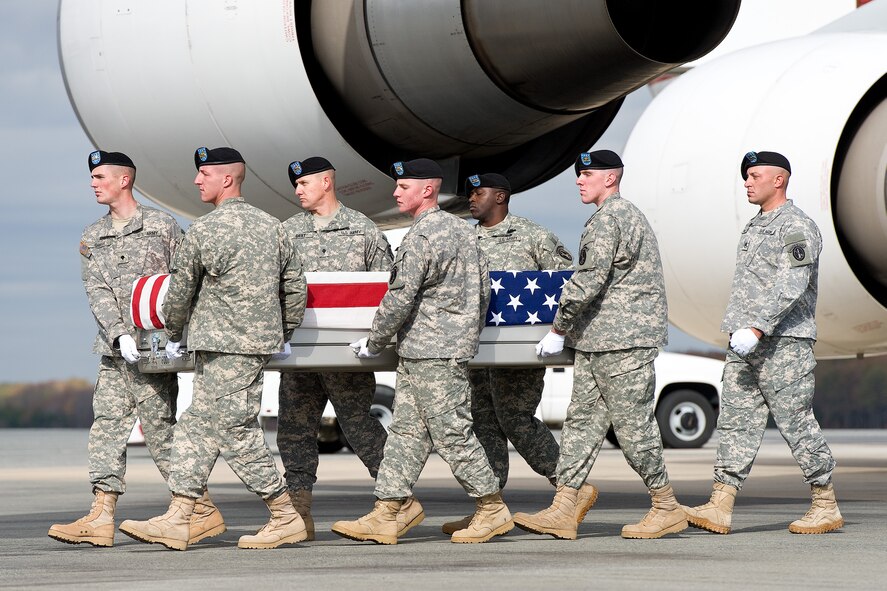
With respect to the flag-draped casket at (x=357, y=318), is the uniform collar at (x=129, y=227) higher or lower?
higher

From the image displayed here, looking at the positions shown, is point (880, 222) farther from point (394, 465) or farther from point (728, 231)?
point (394, 465)

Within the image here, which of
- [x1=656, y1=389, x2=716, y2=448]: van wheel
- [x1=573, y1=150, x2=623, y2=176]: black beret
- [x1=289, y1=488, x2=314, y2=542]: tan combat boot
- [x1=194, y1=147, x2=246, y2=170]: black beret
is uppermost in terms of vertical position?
[x1=573, y1=150, x2=623, y2=176]: black beret

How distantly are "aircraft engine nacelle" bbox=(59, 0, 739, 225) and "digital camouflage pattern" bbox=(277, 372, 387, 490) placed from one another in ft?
3.24

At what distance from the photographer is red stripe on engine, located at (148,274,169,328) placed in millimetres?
6646

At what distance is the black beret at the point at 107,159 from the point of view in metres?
7.02

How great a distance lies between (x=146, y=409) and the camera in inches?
274

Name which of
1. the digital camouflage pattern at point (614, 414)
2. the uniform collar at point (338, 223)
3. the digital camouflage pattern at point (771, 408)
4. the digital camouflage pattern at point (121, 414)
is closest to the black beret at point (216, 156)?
the uniform collar at point (338, 223)

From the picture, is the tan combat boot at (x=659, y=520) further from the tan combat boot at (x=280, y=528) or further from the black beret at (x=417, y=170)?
the black beret at (x=417, y=170)

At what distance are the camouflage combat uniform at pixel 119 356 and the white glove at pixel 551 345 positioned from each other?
1.94 m

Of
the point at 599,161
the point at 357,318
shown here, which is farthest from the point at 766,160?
the point at 357,318

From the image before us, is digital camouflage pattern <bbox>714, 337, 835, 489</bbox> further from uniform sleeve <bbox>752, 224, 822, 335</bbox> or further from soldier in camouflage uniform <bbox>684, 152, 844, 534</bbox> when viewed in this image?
uniform sleeve <bbox>752, 224, 822, 335</bbox>

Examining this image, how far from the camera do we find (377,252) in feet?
23.7

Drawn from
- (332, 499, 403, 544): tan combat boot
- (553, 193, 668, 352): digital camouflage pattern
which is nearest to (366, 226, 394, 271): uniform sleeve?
(553, 193, 668, 352): digital camouflage pattern

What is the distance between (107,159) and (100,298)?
726 millimetres
